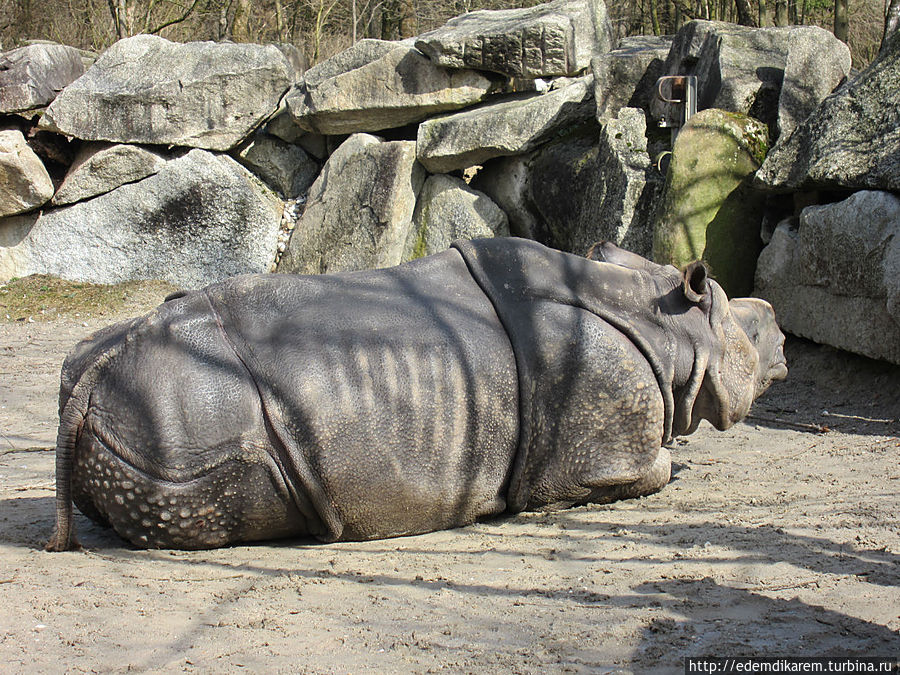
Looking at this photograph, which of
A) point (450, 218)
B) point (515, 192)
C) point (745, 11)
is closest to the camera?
point (515, 192)

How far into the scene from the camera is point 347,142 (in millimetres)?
9961

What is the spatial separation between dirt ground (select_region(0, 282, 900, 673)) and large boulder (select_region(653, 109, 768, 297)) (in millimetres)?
2450

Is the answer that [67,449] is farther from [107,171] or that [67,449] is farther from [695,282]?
[107,171]

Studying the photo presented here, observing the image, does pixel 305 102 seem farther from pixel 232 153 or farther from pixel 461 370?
pixel 461 370

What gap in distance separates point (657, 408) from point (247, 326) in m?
1.73

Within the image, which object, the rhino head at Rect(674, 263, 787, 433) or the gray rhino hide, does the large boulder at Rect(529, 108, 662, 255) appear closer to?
the rhino head at Rect(674, 263, 787, 433)

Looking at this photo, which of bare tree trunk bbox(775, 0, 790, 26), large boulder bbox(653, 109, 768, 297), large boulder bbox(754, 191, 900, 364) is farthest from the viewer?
bare tree trunk bbox(775, 0, 790, 26)

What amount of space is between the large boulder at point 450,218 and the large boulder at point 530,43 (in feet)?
3.97

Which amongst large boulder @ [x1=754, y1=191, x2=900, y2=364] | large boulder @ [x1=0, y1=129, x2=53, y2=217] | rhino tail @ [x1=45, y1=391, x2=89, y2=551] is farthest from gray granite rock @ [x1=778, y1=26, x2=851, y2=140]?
large boulder @ [x1=0, y1=129, x2=53, y2=217]

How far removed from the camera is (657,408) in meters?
4.02

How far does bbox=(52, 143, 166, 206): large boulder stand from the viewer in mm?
9938

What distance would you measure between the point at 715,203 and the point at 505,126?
9.43 ft

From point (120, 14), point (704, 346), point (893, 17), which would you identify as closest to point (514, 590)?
point (704, 346)

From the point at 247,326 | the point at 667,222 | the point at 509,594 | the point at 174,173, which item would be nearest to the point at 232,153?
the point at 174,173
